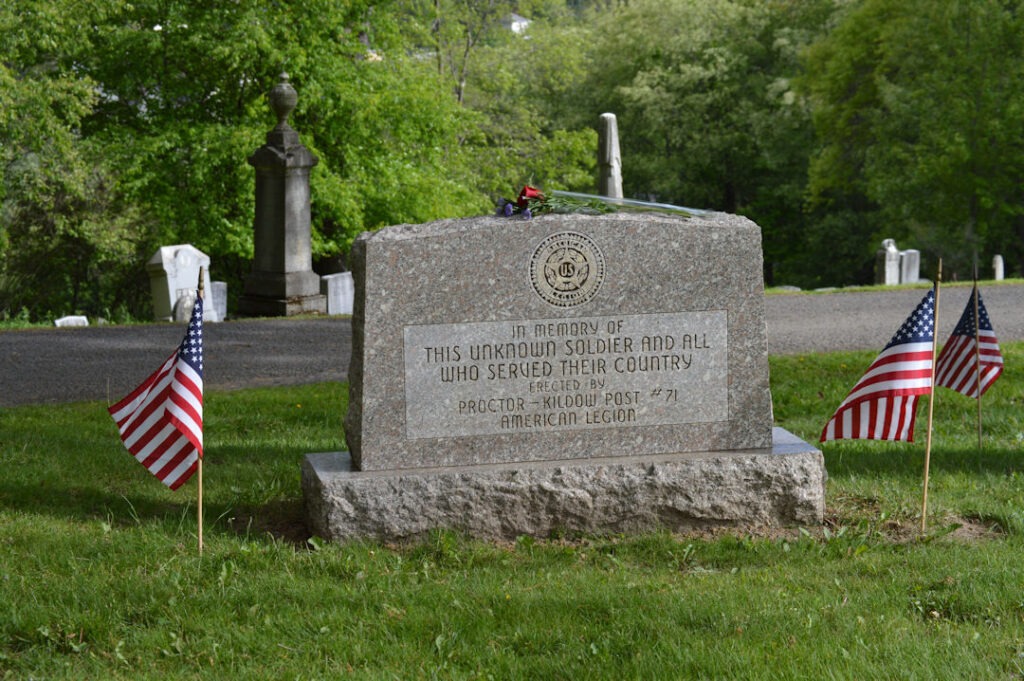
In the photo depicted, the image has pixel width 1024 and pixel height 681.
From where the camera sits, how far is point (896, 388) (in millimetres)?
6105

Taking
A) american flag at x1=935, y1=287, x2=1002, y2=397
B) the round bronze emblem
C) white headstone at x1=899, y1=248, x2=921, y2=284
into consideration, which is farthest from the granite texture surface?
white headstone at x1=899, y1=248, x2=921, y2=284

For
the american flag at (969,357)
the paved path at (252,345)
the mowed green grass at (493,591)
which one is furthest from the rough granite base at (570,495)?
the paved path at (252,345)

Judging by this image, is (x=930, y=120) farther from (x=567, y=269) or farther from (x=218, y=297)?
(x=567, y=269)

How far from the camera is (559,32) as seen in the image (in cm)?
4000

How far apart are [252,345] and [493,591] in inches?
335

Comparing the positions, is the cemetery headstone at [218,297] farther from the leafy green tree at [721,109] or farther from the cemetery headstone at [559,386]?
the leafy green tree at [721,109]

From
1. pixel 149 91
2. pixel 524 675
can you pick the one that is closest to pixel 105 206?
pixel 149 91

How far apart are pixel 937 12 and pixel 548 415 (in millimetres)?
28661

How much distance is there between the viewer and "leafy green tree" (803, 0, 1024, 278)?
30953mm

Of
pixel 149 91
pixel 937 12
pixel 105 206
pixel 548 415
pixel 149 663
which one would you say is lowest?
pixel 149 663

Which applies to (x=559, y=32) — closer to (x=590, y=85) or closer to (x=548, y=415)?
(x=590, y=85)

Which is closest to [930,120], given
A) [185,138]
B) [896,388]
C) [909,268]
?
[909,268]

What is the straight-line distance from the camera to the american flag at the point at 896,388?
6094mm

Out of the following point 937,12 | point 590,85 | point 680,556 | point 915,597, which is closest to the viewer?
point 915,597
